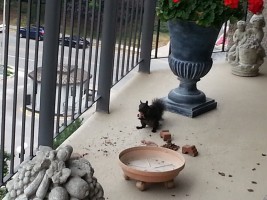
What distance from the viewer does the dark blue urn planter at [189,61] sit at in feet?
13.4

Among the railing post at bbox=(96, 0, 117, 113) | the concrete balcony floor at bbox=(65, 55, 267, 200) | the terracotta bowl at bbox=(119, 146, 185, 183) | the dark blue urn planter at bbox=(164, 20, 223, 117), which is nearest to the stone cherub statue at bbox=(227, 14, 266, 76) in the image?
the concrete balcony floor at bbox=(65, 55, 267, 200)

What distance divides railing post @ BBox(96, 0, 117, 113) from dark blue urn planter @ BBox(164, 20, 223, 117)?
504mm

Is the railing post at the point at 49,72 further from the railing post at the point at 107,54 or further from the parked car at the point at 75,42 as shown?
the railing post at the point at 107,54

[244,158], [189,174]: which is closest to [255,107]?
[244,158]

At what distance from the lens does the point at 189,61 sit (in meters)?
4.17

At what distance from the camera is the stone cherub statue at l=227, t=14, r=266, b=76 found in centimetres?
529

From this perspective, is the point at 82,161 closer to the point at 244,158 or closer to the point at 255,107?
the point at 244,158

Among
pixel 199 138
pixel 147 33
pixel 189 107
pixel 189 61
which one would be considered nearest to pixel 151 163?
pixel 199 138

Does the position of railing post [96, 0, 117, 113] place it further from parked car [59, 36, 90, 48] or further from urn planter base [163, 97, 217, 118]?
urn planter base [163, 97, 217, 118]

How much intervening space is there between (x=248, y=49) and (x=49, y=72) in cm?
278

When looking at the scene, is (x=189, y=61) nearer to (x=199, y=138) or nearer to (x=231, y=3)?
(x=231, y=3)

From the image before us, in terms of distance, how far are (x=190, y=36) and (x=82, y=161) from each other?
79.4 inches

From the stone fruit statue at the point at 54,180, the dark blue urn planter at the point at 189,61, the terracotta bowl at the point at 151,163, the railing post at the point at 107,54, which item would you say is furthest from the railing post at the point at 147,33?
the stone fruit statue at the point at 54,180

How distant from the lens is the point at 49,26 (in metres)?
2.93
